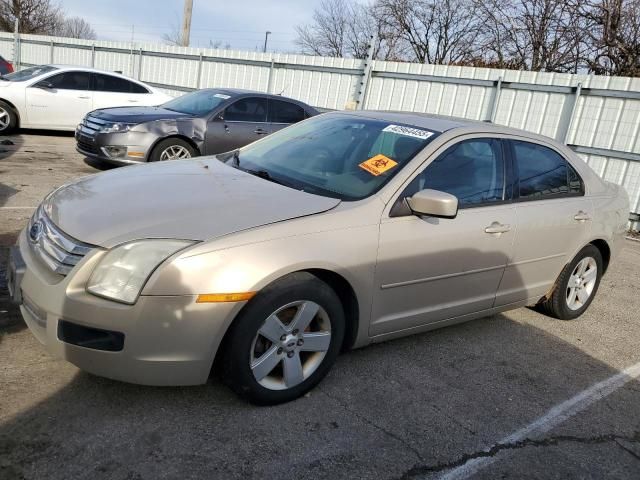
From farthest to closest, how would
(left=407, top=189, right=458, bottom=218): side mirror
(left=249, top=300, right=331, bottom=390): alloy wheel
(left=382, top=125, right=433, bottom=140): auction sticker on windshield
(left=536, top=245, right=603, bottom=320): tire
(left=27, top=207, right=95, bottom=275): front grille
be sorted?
1. (left=536, top=245, right=603, bottom=320): tire
2. (left=382, top=125, right=433, bottom=140): auction sticker on windshield
3. (left=407, top=189, right=458, bottom=218): side mirror
4. (left=249, top=300, right=331, bottom=390): alloy wheel
5. (left=27, top=207, right=95, bottom=275): front grille

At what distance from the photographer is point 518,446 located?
2.94m

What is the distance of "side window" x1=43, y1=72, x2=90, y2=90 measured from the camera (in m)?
11.1

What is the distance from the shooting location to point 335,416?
117 inches

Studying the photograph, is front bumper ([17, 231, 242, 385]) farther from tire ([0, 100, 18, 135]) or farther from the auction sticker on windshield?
tire ([0, 100, 18, 135])

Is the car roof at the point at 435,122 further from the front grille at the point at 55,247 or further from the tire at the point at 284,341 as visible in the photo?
the front grille at the point at 55,247

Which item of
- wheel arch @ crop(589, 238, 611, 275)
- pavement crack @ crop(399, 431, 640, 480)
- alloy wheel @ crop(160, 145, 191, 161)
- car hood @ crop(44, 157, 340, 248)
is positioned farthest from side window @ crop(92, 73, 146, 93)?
pavement crack @ crop(399, 431, 640, 480)

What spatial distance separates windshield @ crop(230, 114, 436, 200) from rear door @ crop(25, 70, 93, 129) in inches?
339

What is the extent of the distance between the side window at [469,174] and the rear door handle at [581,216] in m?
0.89

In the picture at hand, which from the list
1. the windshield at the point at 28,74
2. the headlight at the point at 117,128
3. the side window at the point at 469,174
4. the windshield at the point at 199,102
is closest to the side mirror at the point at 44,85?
the windshield at the point at 28,74

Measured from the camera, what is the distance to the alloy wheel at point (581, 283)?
187 inches

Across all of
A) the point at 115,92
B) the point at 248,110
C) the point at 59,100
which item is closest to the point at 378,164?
the point at 248,110

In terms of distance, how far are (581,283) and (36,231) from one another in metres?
4.24

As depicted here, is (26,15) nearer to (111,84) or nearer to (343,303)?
(111,84)

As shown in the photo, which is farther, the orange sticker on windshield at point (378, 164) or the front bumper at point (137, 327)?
the orange sticker on windshield at point (378, 164)
